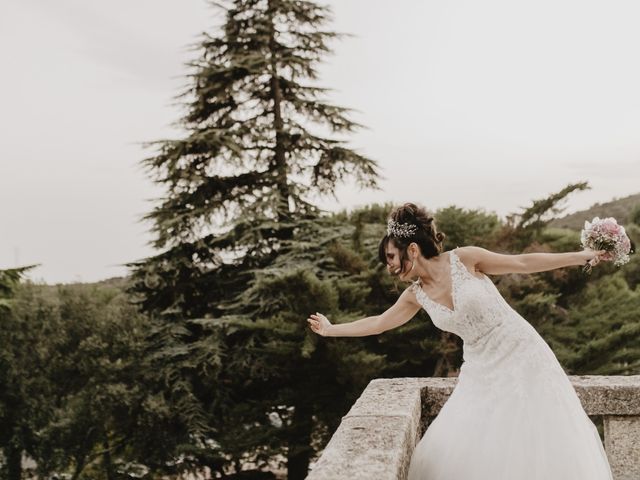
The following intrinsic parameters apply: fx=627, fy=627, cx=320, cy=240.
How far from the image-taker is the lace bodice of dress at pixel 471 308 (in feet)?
9.87

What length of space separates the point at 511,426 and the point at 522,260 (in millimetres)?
806

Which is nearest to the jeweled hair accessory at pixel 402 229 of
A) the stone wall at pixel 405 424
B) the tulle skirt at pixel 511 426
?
the tulle skirt at pixel 511 426

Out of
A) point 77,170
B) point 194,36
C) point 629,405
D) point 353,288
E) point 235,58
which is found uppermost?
point 194,36

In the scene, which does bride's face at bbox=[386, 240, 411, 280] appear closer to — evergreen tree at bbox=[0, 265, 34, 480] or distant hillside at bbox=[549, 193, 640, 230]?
evergreen tree at bbox=[0, 265, 34, 480]

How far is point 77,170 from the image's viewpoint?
56.5 ft

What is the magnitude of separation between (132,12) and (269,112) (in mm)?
4171

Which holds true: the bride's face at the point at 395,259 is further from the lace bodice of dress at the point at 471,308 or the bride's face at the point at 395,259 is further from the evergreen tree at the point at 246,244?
the evergreen tree at the point at 246,244

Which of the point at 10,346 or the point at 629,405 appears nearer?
the point at 629,405

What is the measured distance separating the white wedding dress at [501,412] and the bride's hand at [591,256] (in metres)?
0.45

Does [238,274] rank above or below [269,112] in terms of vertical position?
below

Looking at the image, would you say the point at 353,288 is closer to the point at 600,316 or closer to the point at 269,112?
the point at 600,316

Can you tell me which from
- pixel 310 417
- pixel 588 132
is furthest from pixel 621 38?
pixel 310 417

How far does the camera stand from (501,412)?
2.90 meters

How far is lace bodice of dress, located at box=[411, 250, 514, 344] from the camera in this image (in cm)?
301
